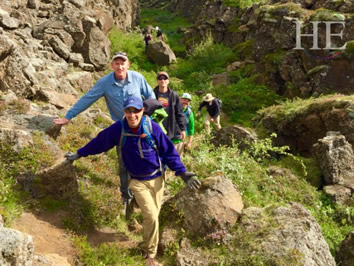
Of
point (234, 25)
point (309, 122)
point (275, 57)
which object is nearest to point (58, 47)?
point (309, 122)

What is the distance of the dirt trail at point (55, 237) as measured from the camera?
4.25 m

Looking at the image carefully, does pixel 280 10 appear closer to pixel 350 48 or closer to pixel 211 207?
pixel 350 48

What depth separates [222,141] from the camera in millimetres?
10734

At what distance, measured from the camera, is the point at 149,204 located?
4.48 m

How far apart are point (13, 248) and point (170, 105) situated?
407 centimetres

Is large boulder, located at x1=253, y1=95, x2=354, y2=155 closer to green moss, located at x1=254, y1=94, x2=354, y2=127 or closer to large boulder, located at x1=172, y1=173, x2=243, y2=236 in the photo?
green moss, located at x1=254, y1=94, x2=354, y2=127

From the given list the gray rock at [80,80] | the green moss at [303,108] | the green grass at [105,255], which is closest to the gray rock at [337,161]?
the green moss at [303,108]

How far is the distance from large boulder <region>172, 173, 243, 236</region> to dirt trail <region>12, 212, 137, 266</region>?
1104 mm

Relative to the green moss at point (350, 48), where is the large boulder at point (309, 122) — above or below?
below

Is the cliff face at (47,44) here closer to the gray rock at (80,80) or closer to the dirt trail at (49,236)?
the gray rock at (80,80)

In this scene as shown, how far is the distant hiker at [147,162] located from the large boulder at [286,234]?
1.25m

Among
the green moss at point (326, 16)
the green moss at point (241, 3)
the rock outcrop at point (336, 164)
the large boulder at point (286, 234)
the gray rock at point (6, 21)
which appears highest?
the gray rock at point (6, 21)

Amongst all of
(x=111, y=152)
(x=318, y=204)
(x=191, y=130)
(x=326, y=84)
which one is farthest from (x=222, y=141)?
(x=326, y=84)

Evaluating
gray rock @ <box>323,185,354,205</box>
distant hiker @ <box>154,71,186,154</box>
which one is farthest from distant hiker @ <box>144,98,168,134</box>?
gray rock @ <box>323,185,354,205</box>
